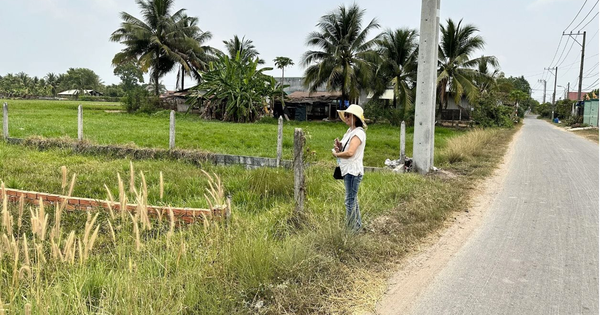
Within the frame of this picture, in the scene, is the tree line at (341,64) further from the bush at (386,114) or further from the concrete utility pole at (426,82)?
the concrete utility pole at (426,82)

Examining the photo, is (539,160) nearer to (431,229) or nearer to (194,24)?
(431,229)

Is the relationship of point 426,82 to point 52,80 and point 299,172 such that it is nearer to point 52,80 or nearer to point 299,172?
point 299,172

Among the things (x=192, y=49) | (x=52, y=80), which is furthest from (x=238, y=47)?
(x=52, y=80)

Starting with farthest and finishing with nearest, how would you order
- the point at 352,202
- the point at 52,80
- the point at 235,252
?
the point at 52,80 < the point at 352,202 < the point at 235,252

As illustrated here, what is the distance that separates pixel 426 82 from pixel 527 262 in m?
5.42

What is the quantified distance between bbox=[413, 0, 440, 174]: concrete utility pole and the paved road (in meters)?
1.88

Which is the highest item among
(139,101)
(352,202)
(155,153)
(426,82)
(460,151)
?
(139,101)

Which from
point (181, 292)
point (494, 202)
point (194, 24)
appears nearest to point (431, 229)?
point (494, 202)

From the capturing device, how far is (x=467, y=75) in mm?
28000

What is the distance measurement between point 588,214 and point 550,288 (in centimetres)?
322

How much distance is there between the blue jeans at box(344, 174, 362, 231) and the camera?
189 inches

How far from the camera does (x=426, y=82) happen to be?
29.9 ft

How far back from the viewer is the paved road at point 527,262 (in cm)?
349

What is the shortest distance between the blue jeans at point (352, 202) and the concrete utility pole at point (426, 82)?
4625 mm
